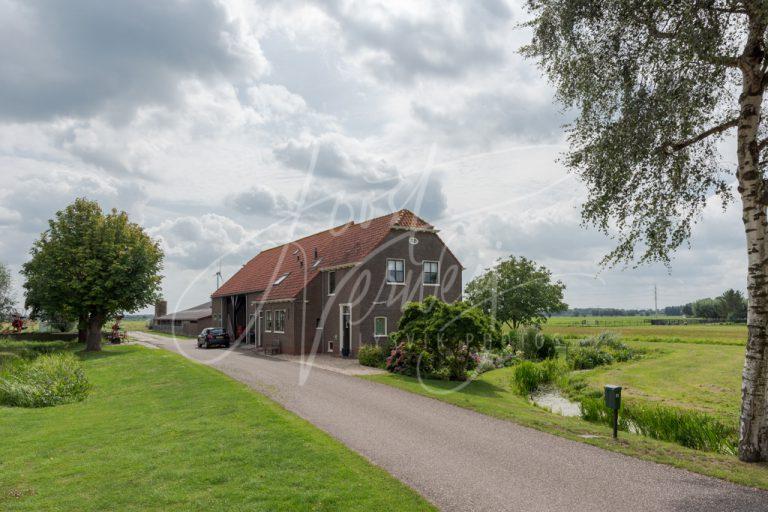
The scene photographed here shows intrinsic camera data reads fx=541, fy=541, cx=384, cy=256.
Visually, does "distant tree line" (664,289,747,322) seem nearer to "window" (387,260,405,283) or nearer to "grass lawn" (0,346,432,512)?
"window" (387,260,405,283)

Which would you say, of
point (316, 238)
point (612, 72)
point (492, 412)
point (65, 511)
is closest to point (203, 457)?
point (65, 511)

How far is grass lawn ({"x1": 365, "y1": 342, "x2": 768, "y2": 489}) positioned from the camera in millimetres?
10195

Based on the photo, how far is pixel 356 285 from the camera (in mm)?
30250

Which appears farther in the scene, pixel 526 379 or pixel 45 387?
pixel 526 379

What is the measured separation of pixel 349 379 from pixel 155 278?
23.7 meters

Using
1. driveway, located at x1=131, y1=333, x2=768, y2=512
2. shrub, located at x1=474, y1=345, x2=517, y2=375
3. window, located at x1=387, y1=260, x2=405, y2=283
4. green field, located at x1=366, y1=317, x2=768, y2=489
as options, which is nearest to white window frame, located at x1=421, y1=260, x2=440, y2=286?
window, located at x1=387, y1=260, x2=405, y2=283

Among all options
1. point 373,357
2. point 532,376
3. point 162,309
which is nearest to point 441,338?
point 532,376

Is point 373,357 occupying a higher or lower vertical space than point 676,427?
higher

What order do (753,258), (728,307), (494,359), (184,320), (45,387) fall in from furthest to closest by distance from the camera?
1. (728,307)
2. (184,320)
3. (494,359)
4. (45,387)
5. (753,258)

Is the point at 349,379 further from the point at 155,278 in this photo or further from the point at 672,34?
the point at 155,278

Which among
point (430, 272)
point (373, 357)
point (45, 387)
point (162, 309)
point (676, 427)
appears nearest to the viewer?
point (676, 427)

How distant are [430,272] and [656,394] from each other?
46.7 feet

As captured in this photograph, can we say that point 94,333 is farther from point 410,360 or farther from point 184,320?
point 184,320

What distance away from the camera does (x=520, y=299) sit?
41.5 m
